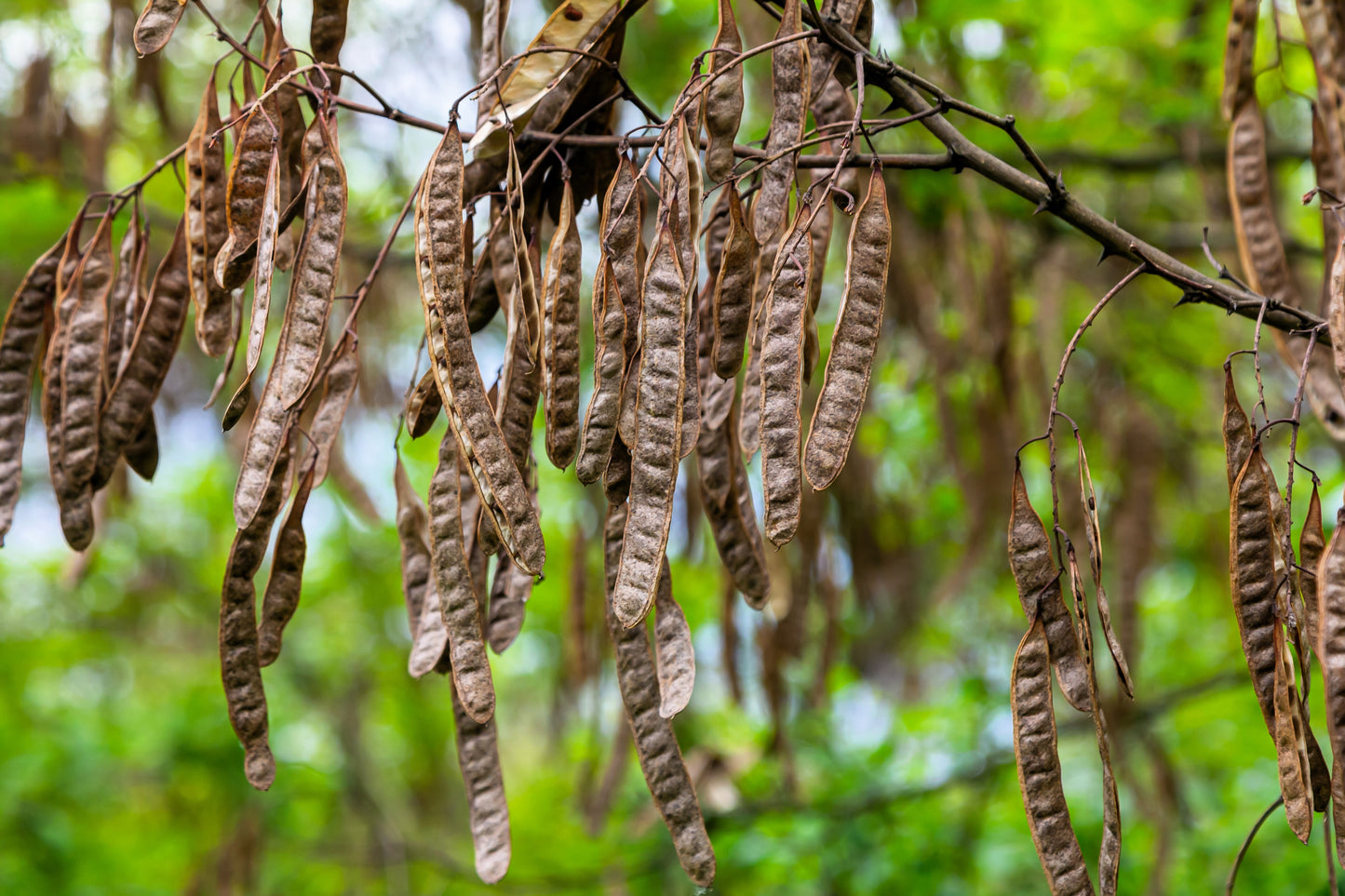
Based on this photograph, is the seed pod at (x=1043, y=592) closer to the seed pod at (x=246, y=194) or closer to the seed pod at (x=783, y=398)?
the seed pod at (x=783, y=398)

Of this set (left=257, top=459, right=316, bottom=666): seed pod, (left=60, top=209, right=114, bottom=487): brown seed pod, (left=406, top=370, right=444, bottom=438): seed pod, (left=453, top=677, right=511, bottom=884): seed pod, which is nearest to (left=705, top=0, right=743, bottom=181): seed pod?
(left=406, top=370, right=444, bottom=438): seed pod

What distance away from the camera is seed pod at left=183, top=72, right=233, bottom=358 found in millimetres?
1478

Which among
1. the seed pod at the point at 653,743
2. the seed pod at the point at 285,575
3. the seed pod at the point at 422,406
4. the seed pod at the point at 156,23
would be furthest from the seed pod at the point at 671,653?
the seed pod at the point at 156,23

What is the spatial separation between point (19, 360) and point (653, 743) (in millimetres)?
1180

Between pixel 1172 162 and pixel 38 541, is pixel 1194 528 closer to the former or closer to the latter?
pixel 1172 162

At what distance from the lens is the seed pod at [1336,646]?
3.72 feet

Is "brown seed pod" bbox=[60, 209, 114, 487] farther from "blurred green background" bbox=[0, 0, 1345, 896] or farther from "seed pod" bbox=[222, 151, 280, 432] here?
"blurred green background" bbox=[0, 0, 1345, 896]

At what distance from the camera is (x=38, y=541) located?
7773 millimetres

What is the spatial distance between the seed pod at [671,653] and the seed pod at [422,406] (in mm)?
374

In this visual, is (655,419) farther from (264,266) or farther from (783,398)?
(264,266)

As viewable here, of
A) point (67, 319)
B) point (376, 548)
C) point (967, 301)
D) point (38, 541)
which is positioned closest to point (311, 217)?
point (67, 319)

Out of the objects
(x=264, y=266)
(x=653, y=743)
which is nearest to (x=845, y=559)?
(x=653, y=743)

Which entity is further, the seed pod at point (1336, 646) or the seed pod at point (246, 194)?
the seed pod at point (246, 194)

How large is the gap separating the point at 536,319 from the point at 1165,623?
5.98 meters
